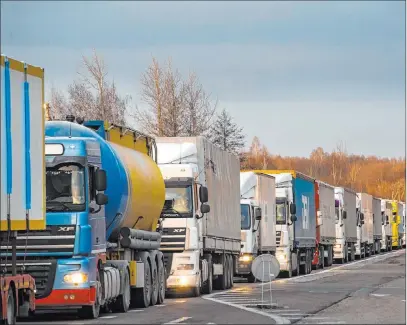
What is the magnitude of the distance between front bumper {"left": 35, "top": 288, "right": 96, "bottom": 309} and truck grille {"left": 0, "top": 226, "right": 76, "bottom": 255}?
68cm

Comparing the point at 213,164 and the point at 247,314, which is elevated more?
the point at 213,164

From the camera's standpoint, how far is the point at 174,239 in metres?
30.0

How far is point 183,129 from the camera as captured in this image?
69500 millimetres

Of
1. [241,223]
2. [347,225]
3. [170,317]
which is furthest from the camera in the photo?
[347,225]

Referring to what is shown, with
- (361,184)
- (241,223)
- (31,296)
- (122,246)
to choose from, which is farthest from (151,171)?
(361,184)

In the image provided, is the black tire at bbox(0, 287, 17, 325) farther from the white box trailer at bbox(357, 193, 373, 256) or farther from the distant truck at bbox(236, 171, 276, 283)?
the white box trailer at bbox(357, 193, 373, 256)

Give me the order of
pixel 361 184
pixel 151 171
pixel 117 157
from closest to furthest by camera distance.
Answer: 1. pixel 117 157
2. pixel 151 171
3. pixel 361 184

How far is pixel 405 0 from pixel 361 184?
16678 cm

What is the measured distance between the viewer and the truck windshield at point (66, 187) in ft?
70.3

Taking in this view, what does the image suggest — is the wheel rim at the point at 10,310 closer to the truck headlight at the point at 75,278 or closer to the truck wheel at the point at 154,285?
the truck headlight at the point at 75,278

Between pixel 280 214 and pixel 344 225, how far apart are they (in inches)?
788

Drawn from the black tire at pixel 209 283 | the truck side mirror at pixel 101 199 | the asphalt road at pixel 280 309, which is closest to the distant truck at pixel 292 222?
the asphalt road at pixel 280 309

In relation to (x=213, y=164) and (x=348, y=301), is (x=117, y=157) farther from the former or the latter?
(x=213, y=164)

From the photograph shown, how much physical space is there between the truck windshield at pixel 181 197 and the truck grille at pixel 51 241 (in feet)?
29.3
